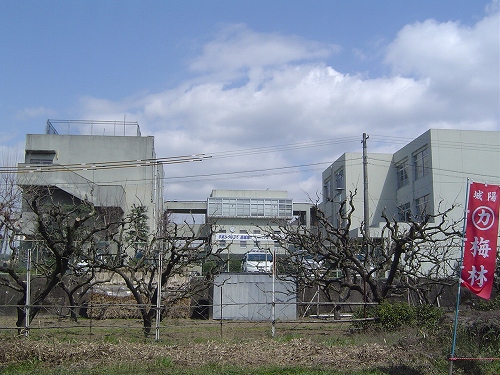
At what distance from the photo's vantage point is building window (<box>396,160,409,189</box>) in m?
42.4

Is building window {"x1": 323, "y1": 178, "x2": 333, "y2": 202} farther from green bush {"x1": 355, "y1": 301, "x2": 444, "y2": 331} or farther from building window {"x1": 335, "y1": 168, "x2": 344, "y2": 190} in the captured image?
green bush {"x1": 355, "y1": 301, "x2": 444, "y2": 331}

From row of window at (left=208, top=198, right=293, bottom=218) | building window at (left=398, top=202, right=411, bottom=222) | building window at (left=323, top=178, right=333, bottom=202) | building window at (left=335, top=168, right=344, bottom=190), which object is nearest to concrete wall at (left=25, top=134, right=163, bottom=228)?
row of window at (left=208, top=198, right=293, bottom=218)

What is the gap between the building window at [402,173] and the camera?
139 feet

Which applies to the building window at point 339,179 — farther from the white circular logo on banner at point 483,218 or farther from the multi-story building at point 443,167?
the white circular logo on banner at point 483,218

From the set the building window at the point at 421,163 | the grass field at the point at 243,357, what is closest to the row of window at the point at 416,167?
the building window at the point at 421,163

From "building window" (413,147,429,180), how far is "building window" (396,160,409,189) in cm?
204

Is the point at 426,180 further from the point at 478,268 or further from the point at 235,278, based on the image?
the point at 478,268

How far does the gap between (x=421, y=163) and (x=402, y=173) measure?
16.2 feet

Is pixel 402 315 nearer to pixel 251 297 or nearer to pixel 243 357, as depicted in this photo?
pixel 243 357

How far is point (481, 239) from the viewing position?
8.93m

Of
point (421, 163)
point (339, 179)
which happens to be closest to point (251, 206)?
point (339, 179)

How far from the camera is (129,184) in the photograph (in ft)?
130

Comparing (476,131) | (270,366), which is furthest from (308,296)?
(476,131)

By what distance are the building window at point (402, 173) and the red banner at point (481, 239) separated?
3413 cm
